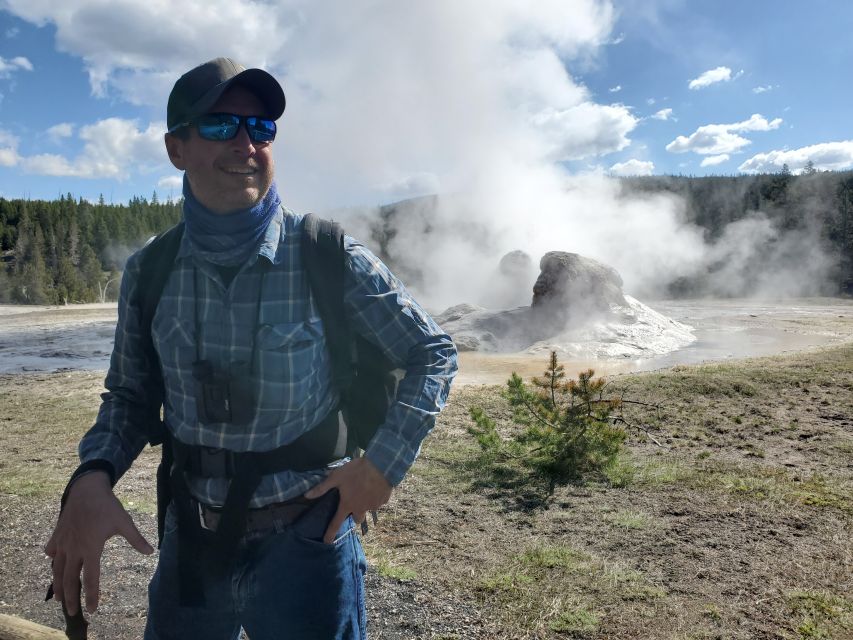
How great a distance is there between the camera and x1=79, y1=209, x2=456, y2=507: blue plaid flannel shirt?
4.86 ft

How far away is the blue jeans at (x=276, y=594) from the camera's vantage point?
147cm

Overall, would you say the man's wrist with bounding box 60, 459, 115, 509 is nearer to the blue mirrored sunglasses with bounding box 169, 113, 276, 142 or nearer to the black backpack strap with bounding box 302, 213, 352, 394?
the black backpack strap with bounding box 302, 213, 352, 394

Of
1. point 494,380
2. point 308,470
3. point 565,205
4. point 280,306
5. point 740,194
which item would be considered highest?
→ point 740,194

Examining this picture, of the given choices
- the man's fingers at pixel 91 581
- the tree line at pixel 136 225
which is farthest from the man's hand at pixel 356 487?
the tree line at pixel 136 225

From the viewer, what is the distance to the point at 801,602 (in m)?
3.30

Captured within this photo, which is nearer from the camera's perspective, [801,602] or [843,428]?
[801,602]

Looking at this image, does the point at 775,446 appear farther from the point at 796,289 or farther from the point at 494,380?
the point at 796,289

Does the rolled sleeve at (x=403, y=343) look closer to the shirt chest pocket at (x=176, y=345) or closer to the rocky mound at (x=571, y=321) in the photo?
the shirt chest pocket at (x=176, y=345)

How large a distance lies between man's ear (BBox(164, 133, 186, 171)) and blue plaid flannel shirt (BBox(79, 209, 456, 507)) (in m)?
0.21

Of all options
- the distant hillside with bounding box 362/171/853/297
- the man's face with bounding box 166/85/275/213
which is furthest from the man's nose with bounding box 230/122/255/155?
the distant hillside with bounding box 362/171/853/297

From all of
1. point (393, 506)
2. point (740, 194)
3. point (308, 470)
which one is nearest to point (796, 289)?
point (740, 194)

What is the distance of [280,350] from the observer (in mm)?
1491

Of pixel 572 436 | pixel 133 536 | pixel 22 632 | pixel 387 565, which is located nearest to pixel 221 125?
pixel 133 536

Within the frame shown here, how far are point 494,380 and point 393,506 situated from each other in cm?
745
